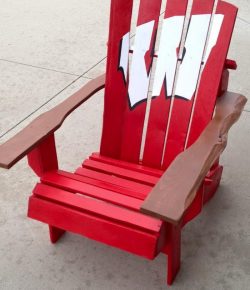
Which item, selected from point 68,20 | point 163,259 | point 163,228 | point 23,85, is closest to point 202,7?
point 163,228

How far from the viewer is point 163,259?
6.81 feet

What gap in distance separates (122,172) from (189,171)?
1.84 feet

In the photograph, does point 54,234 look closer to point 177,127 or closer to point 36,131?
point 36,131

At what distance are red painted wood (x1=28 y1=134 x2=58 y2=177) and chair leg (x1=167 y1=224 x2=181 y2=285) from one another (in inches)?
25.4

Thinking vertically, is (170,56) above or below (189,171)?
above

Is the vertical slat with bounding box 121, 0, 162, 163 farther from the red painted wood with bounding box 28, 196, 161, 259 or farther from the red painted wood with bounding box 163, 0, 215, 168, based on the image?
the red painted wood with bounding box 28, 196, 161, 259

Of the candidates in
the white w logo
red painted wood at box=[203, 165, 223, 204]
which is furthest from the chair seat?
the white w logo

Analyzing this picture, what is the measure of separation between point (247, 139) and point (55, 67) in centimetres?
195

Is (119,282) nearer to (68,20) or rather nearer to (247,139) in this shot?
(247,139)

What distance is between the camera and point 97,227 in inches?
68.6

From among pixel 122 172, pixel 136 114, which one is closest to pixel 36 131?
pixel 122 172

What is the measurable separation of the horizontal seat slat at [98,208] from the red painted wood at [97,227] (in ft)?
0.06

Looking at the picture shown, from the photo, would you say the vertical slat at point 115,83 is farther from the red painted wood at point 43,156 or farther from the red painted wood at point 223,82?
the red painted wood at point 223,82

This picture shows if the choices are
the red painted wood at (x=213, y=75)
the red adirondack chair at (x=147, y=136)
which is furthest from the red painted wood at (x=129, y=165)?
the red painted wood at (x=213, y=75)
